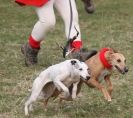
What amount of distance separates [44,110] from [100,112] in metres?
0.51

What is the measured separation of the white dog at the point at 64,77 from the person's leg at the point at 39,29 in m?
1.66

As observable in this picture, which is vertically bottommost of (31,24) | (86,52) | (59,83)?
(31,24)

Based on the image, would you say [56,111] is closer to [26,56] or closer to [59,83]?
[59,83]

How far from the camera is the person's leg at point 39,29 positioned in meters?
6.41

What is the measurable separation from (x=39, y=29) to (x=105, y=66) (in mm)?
1839

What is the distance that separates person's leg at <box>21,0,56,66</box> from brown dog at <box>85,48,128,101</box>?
4.77ft

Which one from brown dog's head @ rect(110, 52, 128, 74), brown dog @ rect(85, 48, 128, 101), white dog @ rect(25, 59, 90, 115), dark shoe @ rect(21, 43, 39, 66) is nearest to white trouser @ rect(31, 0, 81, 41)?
dark shoe @ rect(21, 43, 39, 66)

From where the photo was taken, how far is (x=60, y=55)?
314 inches

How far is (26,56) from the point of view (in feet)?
23.4

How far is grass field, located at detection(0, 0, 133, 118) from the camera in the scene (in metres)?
5.09

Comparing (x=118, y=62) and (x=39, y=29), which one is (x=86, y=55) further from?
(x=39, y=29)

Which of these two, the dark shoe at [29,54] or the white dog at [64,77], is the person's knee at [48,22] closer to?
the dark shoe at [29,54]

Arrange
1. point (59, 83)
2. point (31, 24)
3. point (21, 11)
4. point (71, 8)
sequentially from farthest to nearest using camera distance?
point (21, 11) → point (31, 24) → point (71, 8) → point (59, 83)

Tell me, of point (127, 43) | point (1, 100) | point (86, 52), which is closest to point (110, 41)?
point (127, 43)
